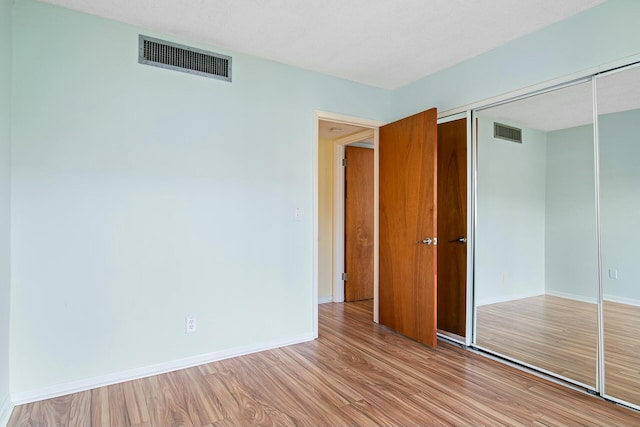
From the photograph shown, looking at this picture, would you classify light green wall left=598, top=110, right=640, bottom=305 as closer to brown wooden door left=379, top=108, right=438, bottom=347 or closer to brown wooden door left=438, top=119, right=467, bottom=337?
brown wooden door left=438, top=119, right=467, bottom=337

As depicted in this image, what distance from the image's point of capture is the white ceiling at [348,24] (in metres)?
2.14

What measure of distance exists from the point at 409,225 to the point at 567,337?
5.35 ft

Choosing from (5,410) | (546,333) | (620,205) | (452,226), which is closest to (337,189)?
(452,226)

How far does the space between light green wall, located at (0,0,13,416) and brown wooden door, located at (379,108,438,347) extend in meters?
2.97

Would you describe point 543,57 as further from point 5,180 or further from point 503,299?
point 5,180

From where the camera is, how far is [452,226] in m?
3.13

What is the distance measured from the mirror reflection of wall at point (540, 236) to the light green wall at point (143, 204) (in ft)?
5.51

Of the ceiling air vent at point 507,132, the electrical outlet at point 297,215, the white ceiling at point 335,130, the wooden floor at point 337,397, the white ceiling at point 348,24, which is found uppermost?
the white ceiling at point 348,24

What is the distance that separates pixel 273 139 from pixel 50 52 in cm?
163

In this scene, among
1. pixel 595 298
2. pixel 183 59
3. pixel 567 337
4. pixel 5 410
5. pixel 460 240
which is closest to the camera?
pixel 5 410

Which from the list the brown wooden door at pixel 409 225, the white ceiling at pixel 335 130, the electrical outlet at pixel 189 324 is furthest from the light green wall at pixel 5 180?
the brown wooden door at pixel 409 225

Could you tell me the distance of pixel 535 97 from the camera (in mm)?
2576

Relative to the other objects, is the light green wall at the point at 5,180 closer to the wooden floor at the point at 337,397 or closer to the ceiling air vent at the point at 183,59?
the wooden floor at the point at 337,397

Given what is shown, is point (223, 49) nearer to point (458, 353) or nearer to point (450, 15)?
point (450, 15)
